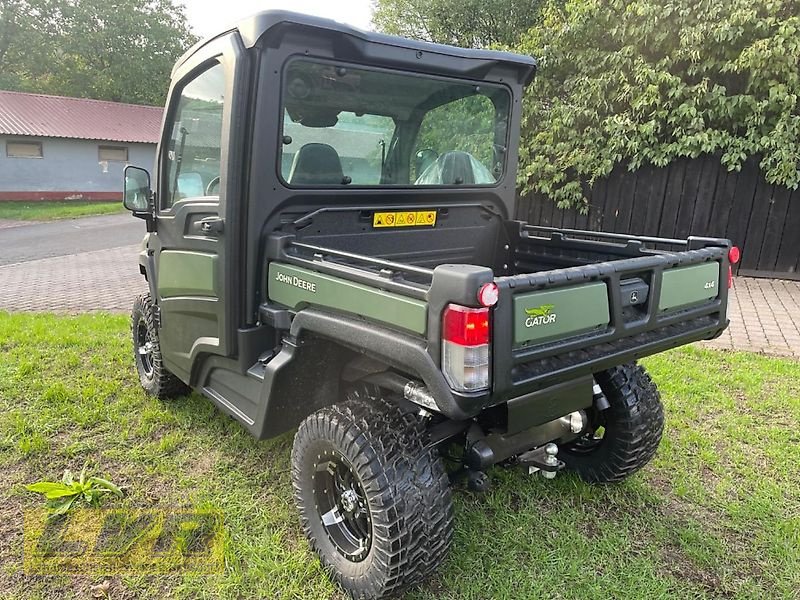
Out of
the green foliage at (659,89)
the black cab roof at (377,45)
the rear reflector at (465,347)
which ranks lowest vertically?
the rear reflector at (465,347)

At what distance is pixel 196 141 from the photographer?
311cm

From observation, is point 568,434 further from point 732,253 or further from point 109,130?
point 109,130

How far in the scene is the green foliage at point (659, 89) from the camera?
793 centimetres

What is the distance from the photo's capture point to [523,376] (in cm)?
200

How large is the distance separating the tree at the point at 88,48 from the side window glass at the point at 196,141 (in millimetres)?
31065

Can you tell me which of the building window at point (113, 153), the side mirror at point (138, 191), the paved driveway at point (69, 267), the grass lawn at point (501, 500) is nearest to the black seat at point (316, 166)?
the side mirror at point (138, 191)

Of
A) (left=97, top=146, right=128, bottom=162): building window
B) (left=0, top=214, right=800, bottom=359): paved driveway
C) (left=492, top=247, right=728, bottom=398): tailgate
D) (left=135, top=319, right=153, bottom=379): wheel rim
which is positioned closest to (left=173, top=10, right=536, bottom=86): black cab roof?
(left=492, top=247, right=728, bottom=398): tailgate

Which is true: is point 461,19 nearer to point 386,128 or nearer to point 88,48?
point 386,128

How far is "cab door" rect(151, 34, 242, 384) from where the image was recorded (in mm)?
2713

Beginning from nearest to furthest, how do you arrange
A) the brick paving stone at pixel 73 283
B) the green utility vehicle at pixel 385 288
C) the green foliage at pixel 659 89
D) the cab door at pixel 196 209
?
the green utility vehicle at pixel 385 288
the cab door at pixel 196 209
the brick paving stone at pixel 73 283
the green foliage at pixel 659 89

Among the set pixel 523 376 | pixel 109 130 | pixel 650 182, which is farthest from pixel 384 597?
pixel 109 130

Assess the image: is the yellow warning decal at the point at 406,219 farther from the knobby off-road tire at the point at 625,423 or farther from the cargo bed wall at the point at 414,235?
the knobby off-road tire at the point at 625,423

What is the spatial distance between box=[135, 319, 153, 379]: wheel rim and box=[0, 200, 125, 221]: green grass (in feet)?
50.8

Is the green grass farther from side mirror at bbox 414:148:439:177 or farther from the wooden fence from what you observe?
side mirror at bbox 414:148:439:177
